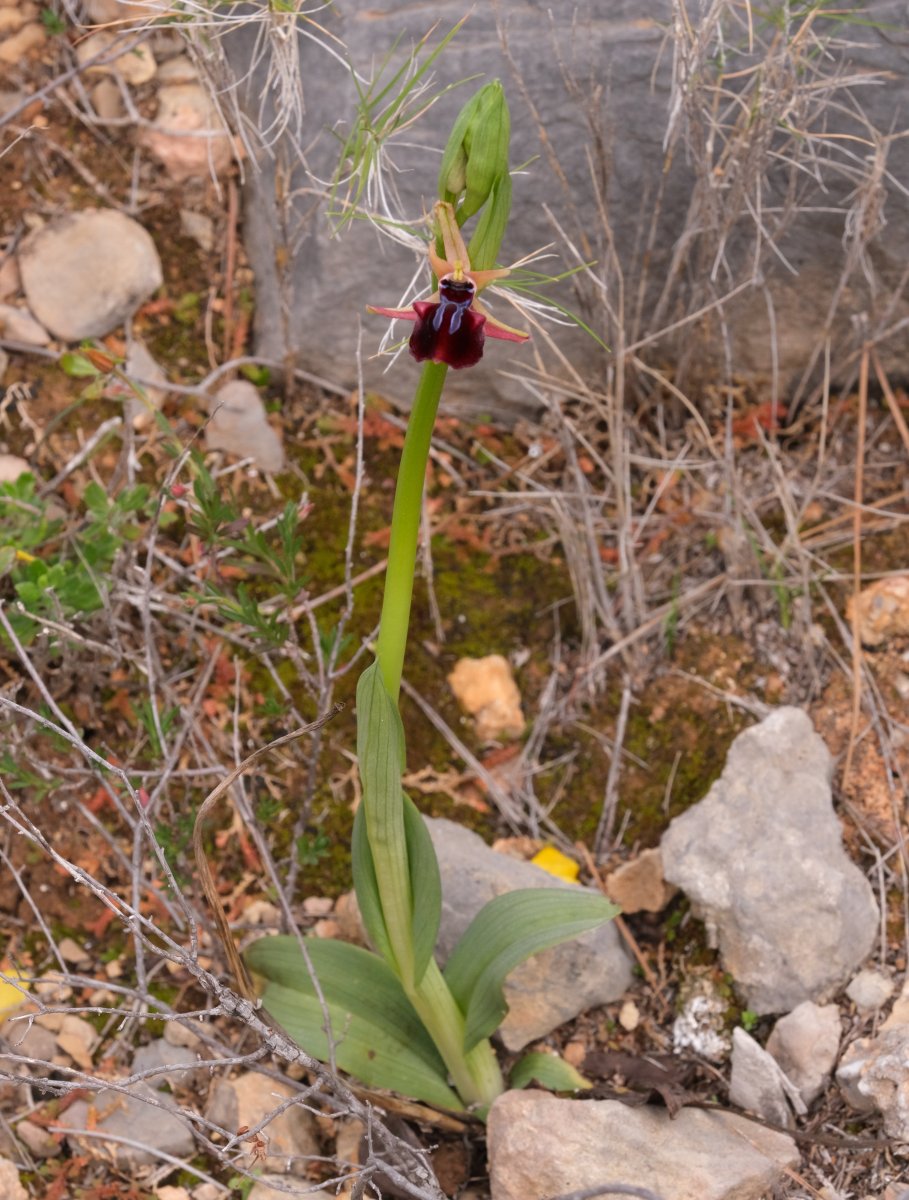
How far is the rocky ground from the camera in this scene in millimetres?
2371

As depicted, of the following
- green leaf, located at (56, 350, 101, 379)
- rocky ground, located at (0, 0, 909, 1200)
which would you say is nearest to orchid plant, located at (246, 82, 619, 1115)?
rocky ground, located at (0, 0, 909, 1200)

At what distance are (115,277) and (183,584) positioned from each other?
900mm

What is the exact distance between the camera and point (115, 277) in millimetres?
3352

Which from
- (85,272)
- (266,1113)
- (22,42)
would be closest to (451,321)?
(266,1113)

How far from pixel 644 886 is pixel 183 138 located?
2421mm

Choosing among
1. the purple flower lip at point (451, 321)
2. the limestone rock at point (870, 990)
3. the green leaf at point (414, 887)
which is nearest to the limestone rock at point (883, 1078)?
the limestone rock at point (870, 990)

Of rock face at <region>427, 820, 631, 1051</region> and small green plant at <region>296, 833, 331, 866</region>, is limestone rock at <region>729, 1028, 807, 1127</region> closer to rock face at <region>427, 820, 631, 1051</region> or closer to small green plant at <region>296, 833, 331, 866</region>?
rock face at <region>427, 820, 631, 1051</region>

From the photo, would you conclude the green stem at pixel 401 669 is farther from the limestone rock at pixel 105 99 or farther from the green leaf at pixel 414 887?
the limestone rock at pixel 105 99

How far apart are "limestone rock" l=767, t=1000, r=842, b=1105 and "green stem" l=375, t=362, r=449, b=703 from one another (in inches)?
42.3

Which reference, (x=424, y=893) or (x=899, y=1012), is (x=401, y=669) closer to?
(x=424, y=893)

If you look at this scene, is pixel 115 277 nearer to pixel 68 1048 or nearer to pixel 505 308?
pixel 505 308

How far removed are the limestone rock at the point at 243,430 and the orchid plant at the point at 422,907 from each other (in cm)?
110

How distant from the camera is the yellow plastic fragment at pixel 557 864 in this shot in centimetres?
281

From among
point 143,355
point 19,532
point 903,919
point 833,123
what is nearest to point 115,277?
point 143,355
